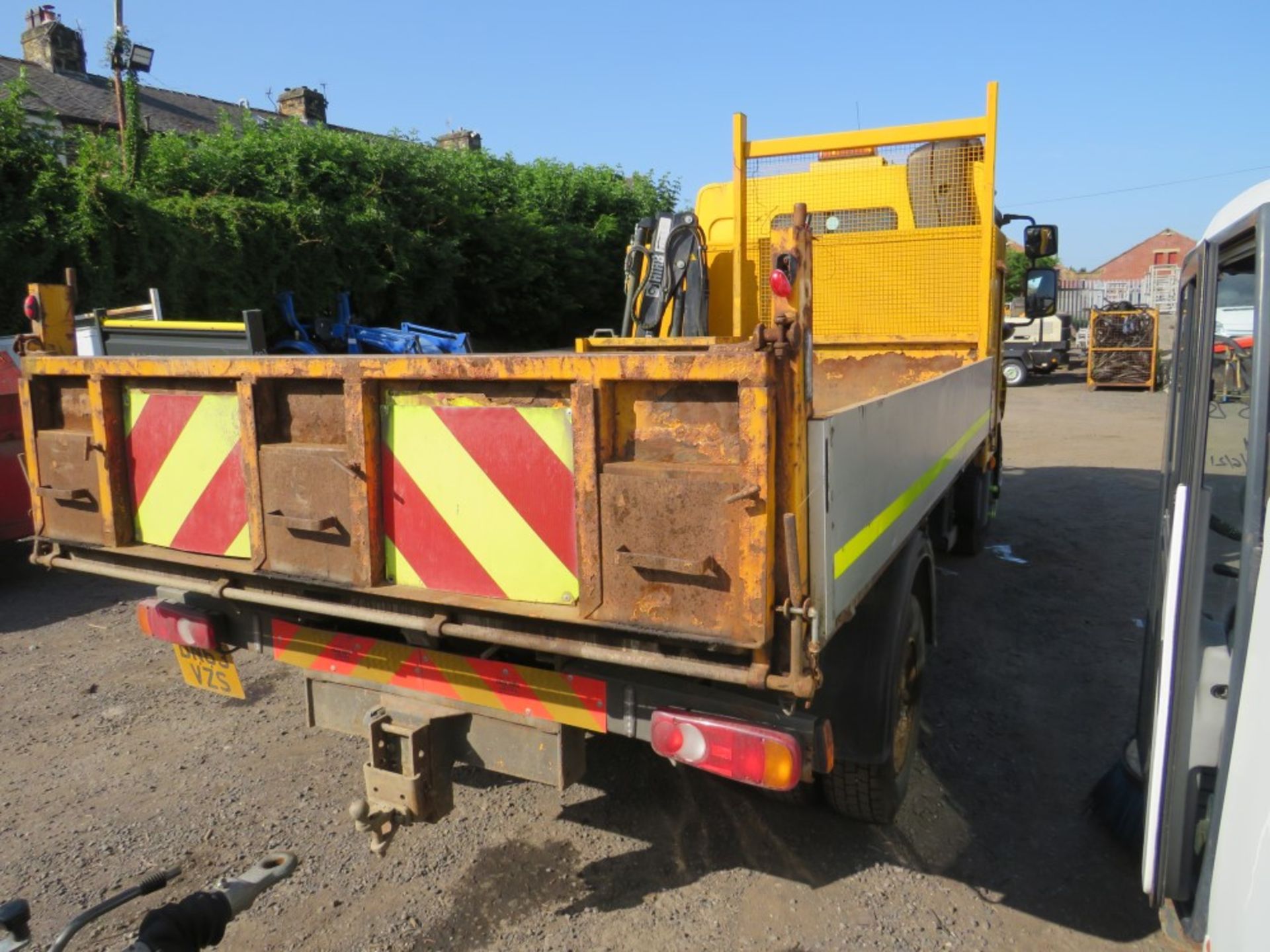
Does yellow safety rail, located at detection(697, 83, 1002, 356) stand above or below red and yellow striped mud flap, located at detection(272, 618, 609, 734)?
above

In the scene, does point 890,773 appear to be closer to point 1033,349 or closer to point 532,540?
point 532,540

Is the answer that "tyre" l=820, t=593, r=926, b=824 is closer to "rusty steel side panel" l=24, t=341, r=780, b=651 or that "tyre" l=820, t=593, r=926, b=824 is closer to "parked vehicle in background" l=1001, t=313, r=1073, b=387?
"rusty steel side panel" l=24, t=341, r=780, b=651

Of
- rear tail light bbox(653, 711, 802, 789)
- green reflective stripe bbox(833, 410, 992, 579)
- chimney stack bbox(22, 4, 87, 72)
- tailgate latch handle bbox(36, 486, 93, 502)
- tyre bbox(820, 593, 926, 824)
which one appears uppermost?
chimney stack bbox(22, 4, 87, 72)

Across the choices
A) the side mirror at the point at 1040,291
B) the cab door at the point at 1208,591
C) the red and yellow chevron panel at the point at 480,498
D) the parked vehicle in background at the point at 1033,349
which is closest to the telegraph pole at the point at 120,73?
the side mirror at the point at 1040,291

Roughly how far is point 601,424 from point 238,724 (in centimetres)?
295

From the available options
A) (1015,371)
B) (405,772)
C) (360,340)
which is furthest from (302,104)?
(405,772)

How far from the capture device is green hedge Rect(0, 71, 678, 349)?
29.9ft

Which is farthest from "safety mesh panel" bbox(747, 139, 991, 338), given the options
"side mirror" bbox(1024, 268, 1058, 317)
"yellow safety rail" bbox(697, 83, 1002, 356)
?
"side mirror" bbox(1024, 268, 1058, 317)

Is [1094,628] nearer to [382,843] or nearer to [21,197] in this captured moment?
[382,843]

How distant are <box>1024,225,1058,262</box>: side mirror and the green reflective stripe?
2769 millimetres

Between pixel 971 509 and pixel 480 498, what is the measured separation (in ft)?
16.7

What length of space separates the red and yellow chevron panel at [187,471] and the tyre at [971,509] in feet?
15.8

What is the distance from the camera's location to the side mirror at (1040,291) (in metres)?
6.89

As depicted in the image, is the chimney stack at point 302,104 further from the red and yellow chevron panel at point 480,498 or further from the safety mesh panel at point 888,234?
the red and yellow chevron panel at point 480,498
